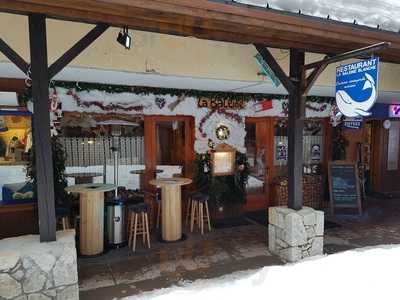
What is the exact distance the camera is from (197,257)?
4449 mm

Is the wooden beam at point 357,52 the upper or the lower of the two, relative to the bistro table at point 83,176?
upper

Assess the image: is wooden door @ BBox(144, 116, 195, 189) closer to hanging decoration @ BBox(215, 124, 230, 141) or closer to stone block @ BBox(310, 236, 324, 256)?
hanging decoration @ BBox(215, 124, 230, 141)

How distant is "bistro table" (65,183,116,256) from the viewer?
14.6 feet

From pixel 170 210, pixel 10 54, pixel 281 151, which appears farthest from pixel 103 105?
pixel 281 151

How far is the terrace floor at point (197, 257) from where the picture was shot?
3727 millimetres

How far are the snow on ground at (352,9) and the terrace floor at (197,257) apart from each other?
10.0 ft

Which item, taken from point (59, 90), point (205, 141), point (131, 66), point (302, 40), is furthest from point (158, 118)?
point (302, 40)

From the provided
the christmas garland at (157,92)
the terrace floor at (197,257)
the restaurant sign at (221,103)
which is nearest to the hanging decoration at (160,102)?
the christmas garland at (157,92)

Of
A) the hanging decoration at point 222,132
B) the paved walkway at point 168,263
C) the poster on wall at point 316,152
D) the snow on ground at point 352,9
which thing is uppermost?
the snow on ground at point 352,9

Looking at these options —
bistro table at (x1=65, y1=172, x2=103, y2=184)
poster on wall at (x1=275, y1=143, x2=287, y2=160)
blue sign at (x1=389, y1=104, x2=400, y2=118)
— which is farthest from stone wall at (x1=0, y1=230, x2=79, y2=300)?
blue sign at (x1=389, y1=104, x2=400, y2=118)

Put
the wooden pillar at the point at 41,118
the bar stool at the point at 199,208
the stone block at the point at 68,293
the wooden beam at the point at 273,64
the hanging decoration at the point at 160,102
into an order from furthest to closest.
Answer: the hanging decoration at the point at 160,102 < the bar stool at the point at 199,208 < the wooden beam at the point at 273,64 < the stone block at the point at 68,293 < the wooden pillar at the point at 41,118

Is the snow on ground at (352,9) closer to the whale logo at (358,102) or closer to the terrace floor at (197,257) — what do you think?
the whale logo at (358,102)

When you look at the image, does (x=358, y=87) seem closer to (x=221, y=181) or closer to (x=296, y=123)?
(x=296, y=123)

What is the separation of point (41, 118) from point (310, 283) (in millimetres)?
3178
